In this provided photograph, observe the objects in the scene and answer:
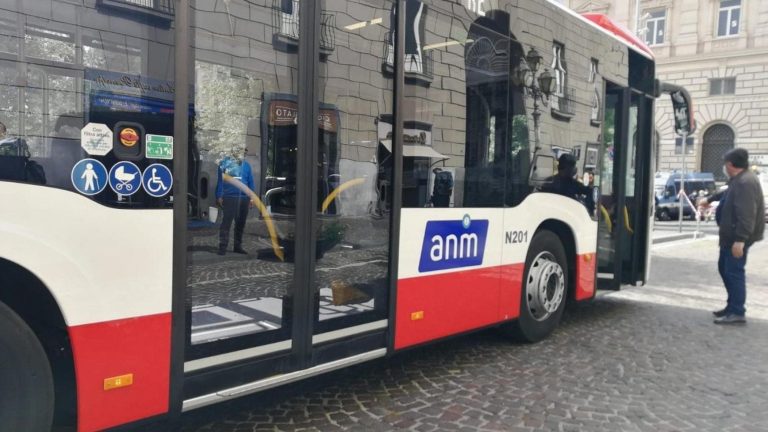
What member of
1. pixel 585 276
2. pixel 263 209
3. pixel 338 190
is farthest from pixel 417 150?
pixel 585 276

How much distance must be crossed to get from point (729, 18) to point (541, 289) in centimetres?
3723

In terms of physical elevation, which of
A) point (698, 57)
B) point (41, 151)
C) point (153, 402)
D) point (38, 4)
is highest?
point (698, 57)

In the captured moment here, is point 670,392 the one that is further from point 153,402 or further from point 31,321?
point 31,321

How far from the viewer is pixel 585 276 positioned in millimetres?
5926

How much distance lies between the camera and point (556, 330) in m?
5.94

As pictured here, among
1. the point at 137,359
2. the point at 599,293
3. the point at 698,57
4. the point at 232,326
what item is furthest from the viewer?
the point at 698,57

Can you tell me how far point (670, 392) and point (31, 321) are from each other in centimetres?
396

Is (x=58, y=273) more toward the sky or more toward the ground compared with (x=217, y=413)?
more toward the sky

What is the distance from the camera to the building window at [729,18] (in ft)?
115

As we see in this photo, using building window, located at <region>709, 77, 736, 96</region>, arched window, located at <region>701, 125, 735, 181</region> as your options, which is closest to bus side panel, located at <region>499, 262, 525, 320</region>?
arched window, located at <region>701, 125, 735, 181</region>

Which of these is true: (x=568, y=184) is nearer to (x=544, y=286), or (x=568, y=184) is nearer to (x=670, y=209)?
(x=544, y=286)

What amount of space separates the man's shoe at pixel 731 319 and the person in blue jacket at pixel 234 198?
547cm

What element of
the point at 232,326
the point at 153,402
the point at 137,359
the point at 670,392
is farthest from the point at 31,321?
the point at 670,392

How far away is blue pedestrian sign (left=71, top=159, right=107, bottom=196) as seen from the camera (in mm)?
2512
